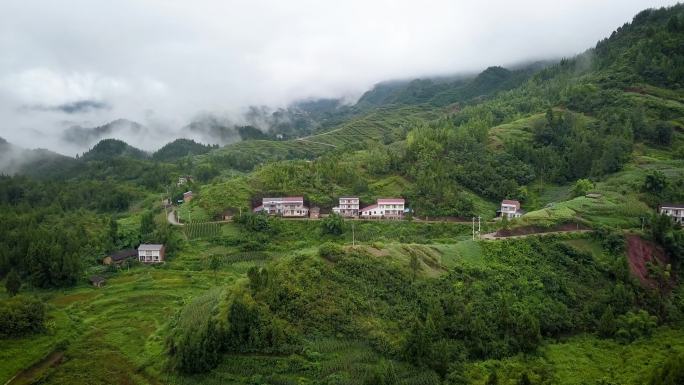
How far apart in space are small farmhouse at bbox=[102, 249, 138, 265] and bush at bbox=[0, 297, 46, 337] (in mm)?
15777

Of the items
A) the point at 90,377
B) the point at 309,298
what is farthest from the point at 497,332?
the point at 90,377

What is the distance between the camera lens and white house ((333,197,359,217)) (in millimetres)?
64750

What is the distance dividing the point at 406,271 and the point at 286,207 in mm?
29681

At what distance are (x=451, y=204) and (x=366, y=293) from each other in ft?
97.1

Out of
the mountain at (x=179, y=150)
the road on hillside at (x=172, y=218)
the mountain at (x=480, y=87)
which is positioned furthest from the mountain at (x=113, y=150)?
the road on hillside at (x=172, y=218)

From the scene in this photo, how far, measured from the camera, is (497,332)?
115ft

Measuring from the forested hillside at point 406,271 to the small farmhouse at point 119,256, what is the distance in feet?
3.63

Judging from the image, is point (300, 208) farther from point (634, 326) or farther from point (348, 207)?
point (634, 326)

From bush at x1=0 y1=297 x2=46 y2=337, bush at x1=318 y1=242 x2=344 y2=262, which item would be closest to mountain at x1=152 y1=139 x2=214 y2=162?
bush at x1=0 y1=297 x2=46 y2=337

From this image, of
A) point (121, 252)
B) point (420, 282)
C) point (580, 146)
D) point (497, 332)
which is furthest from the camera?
point (580, 146)

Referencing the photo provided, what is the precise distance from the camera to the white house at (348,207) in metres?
64.8

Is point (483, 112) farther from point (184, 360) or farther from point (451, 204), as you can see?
point (184, 360)

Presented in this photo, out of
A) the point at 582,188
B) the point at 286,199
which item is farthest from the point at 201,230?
the point at 582,188

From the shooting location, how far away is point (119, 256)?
179ft
